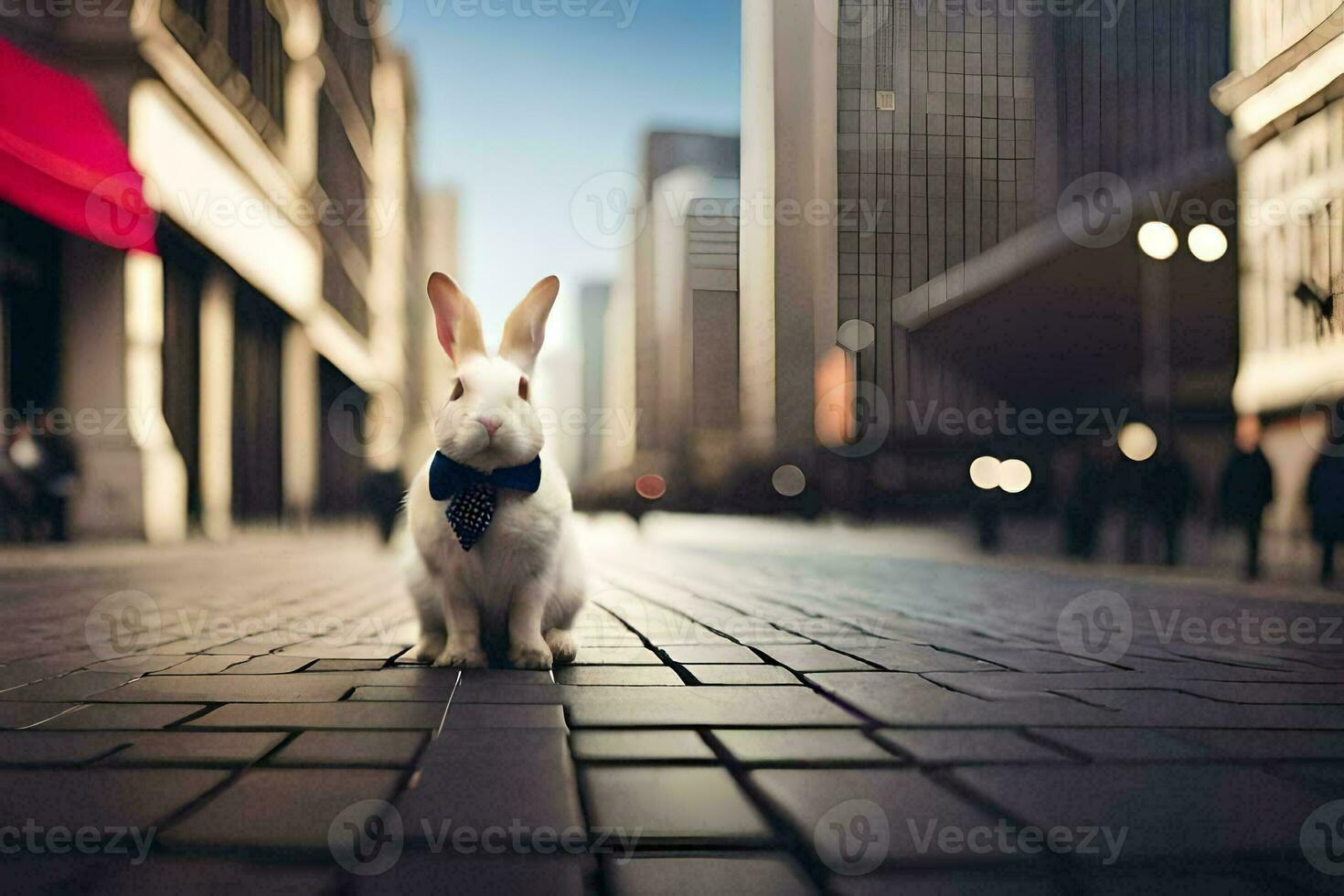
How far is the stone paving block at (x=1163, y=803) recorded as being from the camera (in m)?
1.63

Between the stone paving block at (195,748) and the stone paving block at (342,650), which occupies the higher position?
the stone paving block at (195,748)

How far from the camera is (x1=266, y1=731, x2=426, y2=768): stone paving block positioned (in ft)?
6.75

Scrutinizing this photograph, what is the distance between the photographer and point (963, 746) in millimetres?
2203

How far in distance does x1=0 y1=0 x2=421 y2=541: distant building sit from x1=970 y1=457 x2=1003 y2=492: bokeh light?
7483 mm

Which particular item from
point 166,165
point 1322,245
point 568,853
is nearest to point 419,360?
point 166,165

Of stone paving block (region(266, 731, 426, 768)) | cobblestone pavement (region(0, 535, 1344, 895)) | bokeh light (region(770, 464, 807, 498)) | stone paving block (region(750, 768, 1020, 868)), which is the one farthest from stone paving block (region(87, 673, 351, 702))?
bokeh light (region(770, 464, 807, 498))

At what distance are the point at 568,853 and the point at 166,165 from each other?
39.3 ft

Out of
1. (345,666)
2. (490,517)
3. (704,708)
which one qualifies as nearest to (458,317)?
(490,517)

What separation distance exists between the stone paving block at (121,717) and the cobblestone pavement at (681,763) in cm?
1

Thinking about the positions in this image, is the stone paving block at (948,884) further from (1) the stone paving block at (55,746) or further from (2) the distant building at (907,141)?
(2) the distant building at (907,141)

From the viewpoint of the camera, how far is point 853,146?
361cm

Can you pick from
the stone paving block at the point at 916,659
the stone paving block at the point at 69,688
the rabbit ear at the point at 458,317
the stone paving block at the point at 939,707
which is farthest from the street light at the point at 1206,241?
the stone paving block at the point at 69,688

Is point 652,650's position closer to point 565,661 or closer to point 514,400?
point 565,661

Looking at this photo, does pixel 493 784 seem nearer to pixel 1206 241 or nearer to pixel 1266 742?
pixel 1266 742
